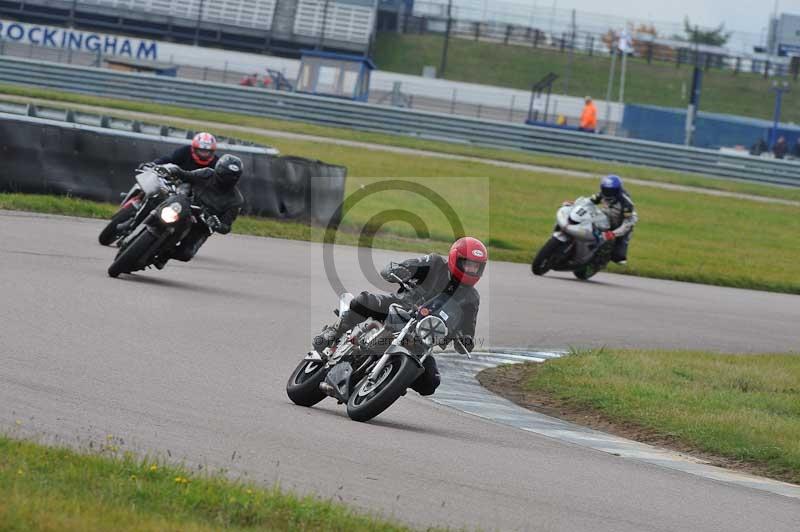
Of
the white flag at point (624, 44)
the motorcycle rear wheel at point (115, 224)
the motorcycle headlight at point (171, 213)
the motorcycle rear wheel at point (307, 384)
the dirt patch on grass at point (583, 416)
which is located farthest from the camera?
the white flag at point (624, 44)

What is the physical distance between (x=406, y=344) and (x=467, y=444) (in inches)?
27.5

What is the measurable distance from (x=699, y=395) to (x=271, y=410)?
4265mm

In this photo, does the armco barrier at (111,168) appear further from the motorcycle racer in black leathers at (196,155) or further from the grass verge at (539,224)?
the motorcycle racer in black leathers at (196,155)

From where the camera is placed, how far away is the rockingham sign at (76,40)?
2115 inches

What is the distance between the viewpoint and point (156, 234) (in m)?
13.4

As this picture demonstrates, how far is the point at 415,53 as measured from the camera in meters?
69.1

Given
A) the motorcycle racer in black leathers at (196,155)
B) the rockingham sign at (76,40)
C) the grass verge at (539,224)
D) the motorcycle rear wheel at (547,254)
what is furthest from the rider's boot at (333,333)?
the rockingham sign at (76,40)

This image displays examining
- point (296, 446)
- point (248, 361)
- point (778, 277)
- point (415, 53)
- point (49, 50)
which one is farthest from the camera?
point (415, 53)

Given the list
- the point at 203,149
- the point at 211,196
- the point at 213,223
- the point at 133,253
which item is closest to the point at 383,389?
the point at 133,253

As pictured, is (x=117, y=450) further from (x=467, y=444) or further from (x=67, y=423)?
(x=467, y=444)

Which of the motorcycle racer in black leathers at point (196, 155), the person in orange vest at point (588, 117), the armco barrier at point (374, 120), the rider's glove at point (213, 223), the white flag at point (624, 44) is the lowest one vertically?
the rider's glove at point (213, 223)

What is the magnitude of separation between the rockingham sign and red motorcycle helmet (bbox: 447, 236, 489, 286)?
153 feet

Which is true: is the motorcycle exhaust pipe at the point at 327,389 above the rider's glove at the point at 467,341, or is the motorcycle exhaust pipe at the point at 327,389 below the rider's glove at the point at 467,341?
below

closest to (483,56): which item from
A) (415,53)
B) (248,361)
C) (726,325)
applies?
(415,53)
